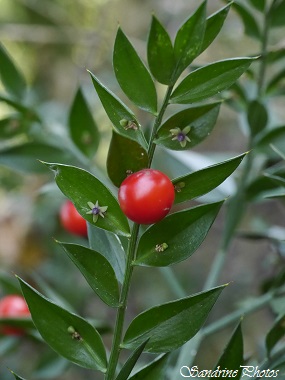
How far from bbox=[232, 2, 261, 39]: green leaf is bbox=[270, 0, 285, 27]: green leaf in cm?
3

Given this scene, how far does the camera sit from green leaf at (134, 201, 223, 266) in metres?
0.56

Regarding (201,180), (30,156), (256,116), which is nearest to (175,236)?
(201,180)

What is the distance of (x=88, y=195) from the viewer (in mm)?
573

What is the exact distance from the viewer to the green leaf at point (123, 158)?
21.0 inches

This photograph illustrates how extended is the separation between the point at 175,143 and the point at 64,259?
1.20 m

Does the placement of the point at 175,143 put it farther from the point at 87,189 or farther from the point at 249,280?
the point at 249,280

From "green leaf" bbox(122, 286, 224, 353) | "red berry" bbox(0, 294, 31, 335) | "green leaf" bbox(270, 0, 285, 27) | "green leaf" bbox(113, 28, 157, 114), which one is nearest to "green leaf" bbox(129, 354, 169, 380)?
"green leaf" bbox(122, 286, 224, 353)

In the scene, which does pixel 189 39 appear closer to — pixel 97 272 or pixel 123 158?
pixel 123 158

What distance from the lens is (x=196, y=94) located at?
578 mm

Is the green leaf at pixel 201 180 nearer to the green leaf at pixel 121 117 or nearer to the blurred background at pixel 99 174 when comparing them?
the green leaf at pixel 121 117

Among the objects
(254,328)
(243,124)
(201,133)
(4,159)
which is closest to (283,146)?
(243,124)

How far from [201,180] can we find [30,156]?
0.46 m

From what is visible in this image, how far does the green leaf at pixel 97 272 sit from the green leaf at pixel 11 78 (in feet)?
1.62

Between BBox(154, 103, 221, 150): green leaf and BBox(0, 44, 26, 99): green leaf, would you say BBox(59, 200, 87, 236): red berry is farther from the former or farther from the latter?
BBox(154, 103, 221, 150): green leaf
